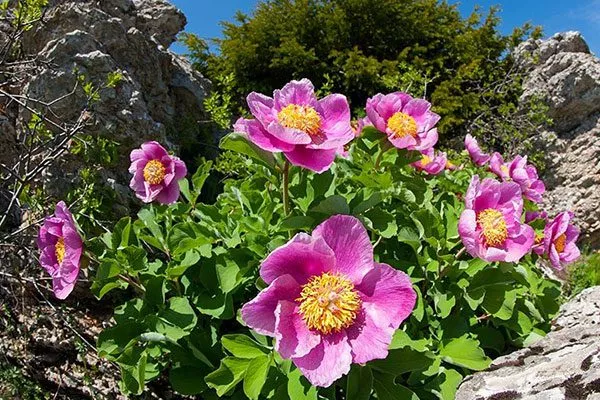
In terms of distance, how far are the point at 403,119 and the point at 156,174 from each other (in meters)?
0.89

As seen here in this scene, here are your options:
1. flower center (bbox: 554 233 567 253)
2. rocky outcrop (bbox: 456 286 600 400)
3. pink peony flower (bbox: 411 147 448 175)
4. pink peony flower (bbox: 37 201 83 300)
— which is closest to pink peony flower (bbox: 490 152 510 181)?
pink peony flower (bbox: 411 147 448 175)

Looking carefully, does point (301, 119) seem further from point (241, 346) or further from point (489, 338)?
point (489, 338)

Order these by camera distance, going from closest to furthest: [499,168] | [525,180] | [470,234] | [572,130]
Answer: [470,234]
[525,180]
[499,168]
[572,130]

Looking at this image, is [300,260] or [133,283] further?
[133,283]

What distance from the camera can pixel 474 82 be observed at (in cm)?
689

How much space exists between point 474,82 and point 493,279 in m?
5.63

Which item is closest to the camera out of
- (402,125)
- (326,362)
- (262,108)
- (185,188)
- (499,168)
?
(326,362)

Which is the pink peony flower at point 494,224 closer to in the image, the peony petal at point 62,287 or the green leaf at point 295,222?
the green leaf at point 295,222

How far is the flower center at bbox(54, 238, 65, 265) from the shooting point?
67.9 inches

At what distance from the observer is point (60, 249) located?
175cm

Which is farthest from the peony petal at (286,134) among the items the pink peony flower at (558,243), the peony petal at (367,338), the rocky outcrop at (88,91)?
the rocky outcrop at (88,91)

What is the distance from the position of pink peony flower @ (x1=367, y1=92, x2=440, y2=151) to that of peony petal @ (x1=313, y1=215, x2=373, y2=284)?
2.16ft

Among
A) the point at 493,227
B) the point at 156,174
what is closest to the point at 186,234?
the point at 156,174

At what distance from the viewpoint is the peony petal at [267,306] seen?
1239 millimetres
